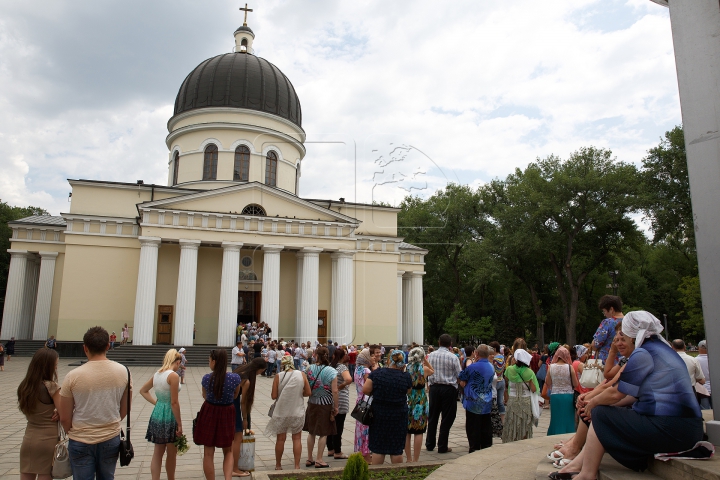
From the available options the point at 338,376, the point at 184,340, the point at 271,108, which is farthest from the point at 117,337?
the point at 338,376

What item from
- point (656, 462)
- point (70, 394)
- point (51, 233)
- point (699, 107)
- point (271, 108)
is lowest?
point (656, 462)

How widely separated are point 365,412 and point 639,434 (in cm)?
354

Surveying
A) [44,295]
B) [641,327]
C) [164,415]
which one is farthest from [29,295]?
[641,327]

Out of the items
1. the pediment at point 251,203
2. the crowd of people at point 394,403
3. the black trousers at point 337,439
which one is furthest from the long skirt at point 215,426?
the pediment at point 251,203

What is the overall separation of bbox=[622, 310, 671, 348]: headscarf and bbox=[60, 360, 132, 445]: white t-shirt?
463 cm

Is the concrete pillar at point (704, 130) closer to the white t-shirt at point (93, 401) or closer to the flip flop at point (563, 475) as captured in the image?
the flip flop at point (563, 475)

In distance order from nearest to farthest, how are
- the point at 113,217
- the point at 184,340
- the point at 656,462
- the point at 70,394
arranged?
the point at 656,462 → the point at 70,394 → the point at 184,340 → the point at 113,217

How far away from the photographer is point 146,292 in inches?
1099

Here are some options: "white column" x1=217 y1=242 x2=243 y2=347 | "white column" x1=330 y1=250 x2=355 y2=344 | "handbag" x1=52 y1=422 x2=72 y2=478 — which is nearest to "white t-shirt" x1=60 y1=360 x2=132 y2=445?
"handbag" x1=52 y1=422 x2=72 y2=478

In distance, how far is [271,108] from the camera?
37.1m

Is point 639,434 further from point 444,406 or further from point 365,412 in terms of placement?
point 444,406

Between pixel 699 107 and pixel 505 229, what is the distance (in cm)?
3837

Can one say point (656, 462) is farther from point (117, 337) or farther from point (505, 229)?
point (505, 229)

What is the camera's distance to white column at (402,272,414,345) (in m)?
38.2
